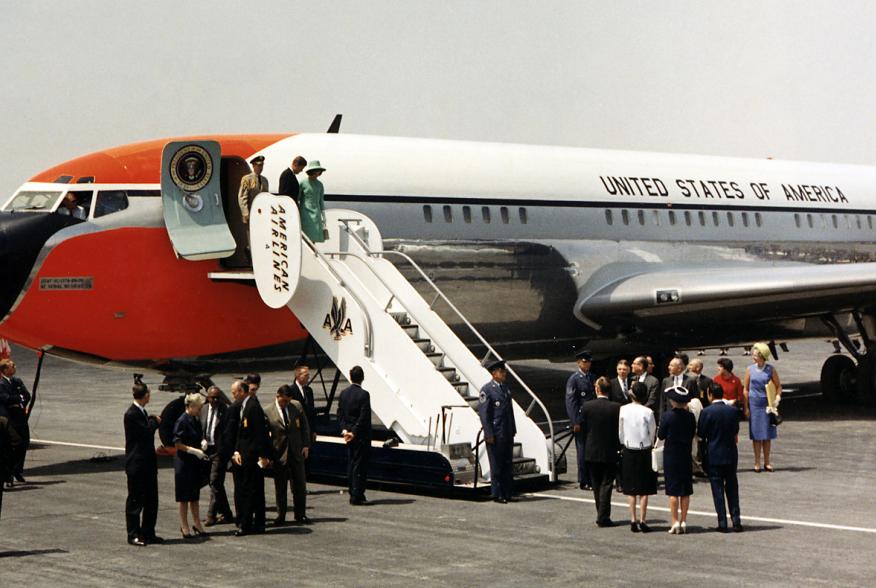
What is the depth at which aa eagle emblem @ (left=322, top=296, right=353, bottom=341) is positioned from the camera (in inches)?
676

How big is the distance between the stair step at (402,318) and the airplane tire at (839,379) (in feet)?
42.8

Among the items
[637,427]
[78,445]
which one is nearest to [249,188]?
[78,445]

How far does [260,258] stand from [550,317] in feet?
23.4

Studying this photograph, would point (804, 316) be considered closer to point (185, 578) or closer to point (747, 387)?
point (747, 387)

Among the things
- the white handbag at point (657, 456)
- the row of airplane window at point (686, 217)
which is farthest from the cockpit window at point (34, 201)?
the row of airplane window at point (686, 217)

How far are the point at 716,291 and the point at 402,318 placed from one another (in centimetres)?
745

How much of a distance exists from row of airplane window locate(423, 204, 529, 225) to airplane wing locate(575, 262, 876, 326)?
6.32 ft

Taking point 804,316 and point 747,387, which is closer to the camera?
point 747,387

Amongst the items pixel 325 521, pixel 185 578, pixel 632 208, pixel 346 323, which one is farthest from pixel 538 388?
pixel 185 578

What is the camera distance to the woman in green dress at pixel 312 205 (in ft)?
59.8

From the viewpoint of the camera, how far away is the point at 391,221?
20.5 meters

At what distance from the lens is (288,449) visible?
14.3 meters

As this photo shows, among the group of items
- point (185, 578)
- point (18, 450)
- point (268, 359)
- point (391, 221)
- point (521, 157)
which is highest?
point (521, 157)

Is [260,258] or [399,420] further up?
[260,258]
